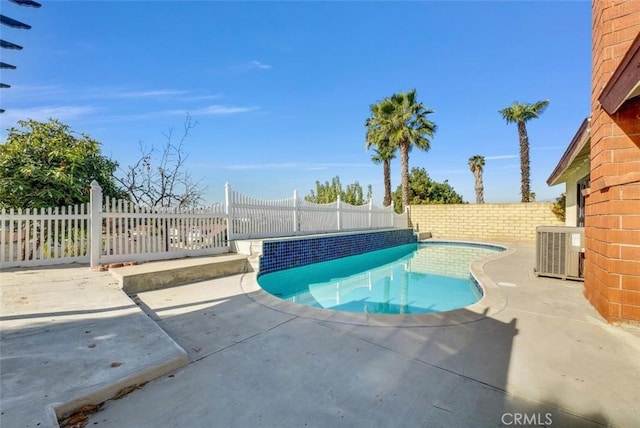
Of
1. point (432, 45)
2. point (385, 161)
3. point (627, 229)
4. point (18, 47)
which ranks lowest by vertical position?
point (627, 229)

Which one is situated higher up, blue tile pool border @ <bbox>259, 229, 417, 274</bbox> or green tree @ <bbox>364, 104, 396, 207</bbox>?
green tree @ <bbox>364, 104, 396, 207</bbox>

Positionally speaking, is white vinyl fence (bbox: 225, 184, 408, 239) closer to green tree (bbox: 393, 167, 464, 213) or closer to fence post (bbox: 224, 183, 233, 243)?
fence post (bbox: 224, 183, 233, 243)

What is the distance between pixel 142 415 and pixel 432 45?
1148 centimetres

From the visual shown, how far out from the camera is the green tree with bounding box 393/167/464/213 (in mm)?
25047

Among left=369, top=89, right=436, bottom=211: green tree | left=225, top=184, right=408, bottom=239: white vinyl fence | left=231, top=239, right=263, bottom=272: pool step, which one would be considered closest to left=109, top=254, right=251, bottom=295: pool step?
left=231, top=239, right=263, bottom=272: pool step

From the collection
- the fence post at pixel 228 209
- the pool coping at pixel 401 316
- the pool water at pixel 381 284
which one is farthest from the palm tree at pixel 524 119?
the fence post at pixel 228 209

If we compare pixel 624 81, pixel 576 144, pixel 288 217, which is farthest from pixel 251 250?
pixel 576 144

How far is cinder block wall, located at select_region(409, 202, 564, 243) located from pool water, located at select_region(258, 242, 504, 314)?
4670 mm

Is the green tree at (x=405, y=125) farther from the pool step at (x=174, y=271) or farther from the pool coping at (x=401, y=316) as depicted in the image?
the pool coping at (x=401, y=316)

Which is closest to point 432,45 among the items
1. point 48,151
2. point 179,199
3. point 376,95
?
point 376,95

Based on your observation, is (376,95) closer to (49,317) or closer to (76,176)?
(76,176)

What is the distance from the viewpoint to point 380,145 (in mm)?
17031

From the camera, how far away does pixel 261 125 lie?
43.9ft

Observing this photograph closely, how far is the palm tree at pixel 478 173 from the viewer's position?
23.6 meters
